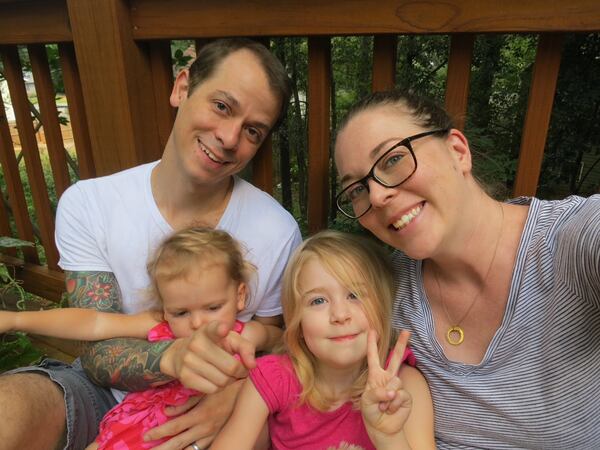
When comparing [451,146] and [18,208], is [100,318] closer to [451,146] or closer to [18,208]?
[451,146]

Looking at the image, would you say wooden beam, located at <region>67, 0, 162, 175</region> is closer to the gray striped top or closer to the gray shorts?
the gray shorts

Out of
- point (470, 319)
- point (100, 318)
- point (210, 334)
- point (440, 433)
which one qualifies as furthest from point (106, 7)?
point (440, 433)

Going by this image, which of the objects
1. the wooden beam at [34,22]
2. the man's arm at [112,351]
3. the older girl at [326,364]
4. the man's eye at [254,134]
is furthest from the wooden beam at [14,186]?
the older girl at [326,364]

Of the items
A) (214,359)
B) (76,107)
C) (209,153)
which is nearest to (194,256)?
(209,153)

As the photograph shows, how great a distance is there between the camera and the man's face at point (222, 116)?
5.30 feet

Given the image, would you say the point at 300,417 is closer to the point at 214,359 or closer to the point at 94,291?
the point at 214,359

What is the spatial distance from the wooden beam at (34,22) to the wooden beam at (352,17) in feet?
1.50

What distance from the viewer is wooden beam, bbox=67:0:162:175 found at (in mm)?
1903

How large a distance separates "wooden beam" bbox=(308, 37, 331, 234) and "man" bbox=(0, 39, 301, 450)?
12cm

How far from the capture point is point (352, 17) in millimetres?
1438

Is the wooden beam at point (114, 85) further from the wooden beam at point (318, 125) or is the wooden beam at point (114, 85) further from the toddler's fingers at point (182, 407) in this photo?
the toddler's fingers at point (182, 407)

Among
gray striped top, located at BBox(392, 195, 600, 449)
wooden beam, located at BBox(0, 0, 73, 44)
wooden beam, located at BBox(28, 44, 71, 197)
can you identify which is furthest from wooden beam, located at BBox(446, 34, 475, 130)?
wooden beam, located at BBox(28, 44, 71, 197)

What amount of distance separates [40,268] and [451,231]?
2.78 metres

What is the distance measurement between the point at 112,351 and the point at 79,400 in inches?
8.3
